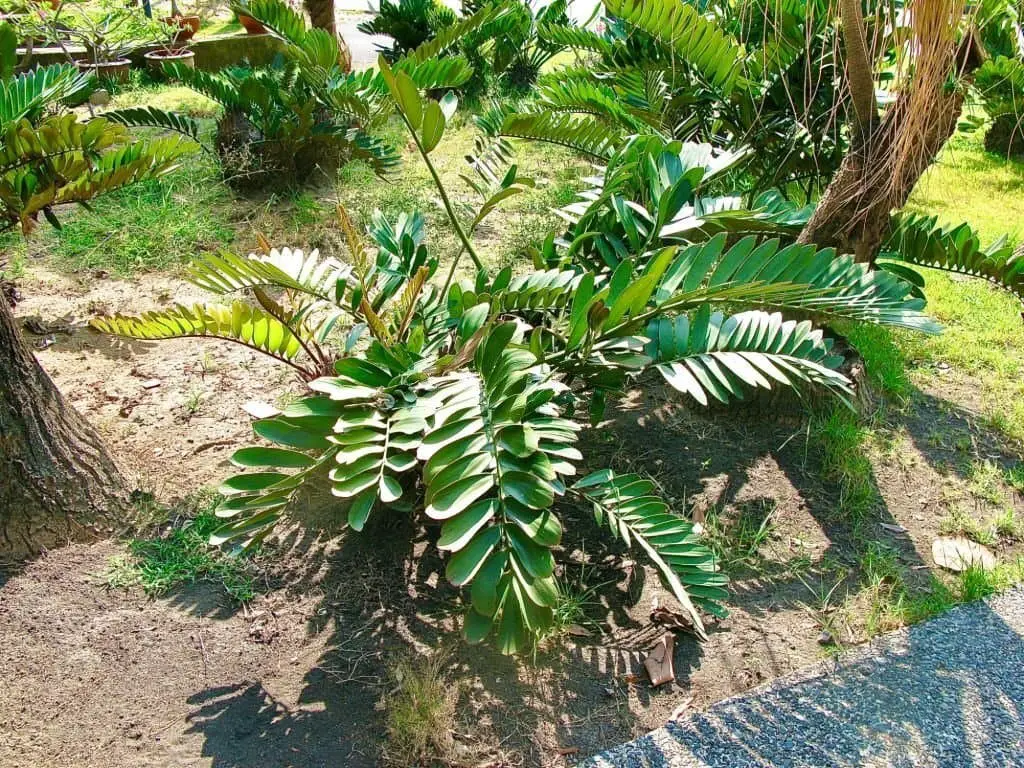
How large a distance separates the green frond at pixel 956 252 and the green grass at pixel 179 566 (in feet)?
8.81

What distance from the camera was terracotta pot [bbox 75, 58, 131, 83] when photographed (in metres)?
7.28

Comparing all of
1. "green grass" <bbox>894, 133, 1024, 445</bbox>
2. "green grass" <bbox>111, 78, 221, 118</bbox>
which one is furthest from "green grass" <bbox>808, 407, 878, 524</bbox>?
"green grass" <bbox>111, 78, 221, 118</bbox>

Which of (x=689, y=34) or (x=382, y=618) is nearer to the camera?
(x=382, y=618)

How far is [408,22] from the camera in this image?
7.52 meters

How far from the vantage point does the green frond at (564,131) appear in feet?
12.0

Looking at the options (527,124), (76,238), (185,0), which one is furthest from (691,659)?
(185,0)

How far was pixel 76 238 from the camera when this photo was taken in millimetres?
4566

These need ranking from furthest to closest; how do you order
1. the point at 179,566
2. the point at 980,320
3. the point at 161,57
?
1. the point at 161,57
2. the point at 980,320
3. the point at 179,566

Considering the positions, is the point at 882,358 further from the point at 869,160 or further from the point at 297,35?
the point at 297,35

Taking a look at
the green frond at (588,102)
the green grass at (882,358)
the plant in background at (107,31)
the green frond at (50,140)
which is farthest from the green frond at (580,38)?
the plant in background at (107,31)

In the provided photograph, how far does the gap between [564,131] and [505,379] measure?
6.34 ft

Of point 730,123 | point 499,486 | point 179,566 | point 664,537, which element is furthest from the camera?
point 730,123

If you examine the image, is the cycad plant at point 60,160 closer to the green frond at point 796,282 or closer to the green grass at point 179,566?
the green grass at point 179,566

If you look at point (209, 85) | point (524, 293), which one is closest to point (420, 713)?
point (524, 293)
